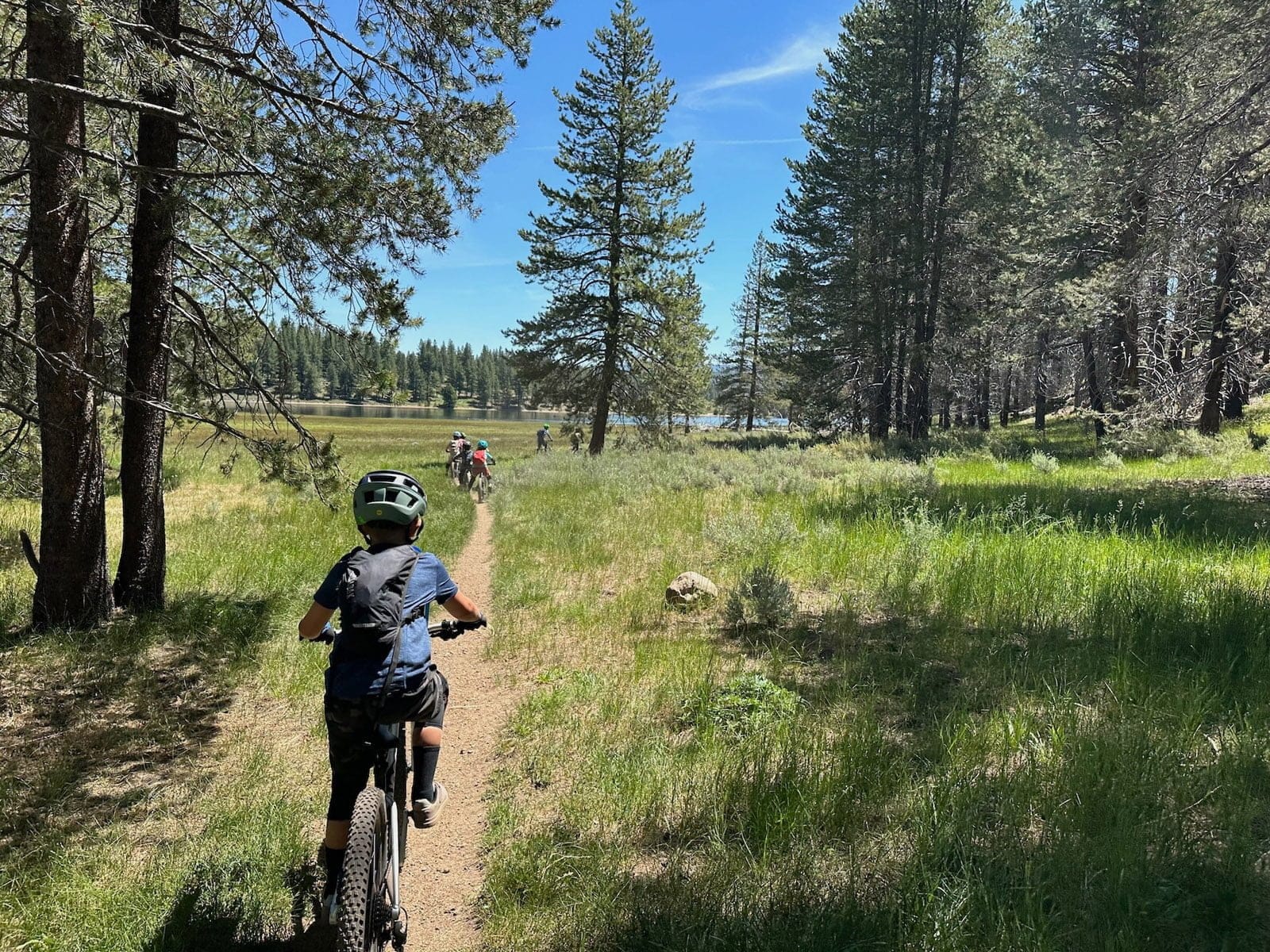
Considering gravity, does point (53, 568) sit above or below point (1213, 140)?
below

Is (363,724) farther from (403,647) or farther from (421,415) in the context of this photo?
(421,415)

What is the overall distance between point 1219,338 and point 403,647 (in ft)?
52.0

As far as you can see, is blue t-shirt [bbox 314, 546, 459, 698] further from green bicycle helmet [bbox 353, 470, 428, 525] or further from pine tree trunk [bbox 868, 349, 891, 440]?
pine tree trunk [bbox 868, 349, 891, 440]

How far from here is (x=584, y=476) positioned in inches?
664

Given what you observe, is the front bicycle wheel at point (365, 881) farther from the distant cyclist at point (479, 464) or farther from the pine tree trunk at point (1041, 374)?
the pine tree trunk at point (1041, 374)

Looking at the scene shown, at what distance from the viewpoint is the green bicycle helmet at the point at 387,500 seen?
8.91 feet

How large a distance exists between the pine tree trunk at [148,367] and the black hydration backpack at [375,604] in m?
4.22

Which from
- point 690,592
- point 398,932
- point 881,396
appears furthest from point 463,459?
point 881,396

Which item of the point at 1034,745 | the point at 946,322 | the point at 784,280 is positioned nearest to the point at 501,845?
the point at 1034,745

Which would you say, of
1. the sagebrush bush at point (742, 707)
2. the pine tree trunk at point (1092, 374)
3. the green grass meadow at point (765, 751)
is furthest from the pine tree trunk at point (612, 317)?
the sagebrush bush at point (742, 707)

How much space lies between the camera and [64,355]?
4441 mm

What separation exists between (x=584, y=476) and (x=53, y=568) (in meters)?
12.1

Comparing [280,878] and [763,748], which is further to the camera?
[763,748]

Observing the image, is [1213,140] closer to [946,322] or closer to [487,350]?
[946,322]
